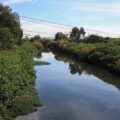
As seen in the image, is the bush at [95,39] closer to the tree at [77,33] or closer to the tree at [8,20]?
the tree at [77,33]

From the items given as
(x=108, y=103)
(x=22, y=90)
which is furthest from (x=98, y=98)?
(x=22, y=90)

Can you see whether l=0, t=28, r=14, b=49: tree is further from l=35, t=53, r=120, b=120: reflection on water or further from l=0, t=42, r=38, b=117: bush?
l=0, t=42, r=38, b=117: bush

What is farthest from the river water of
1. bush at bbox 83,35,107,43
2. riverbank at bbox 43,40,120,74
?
bush at bbox 83,35,107,43

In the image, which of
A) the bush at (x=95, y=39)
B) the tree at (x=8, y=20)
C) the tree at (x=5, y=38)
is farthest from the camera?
the bush at (x=95, y=39)

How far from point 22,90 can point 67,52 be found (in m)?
58.9

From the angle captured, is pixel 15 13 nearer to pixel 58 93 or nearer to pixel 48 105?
pixel 58 93

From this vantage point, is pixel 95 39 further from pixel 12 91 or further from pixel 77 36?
pixel 12 91

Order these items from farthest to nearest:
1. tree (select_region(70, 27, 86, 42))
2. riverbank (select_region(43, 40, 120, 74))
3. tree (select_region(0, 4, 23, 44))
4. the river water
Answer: tree (select_region(70, 27, 86, 42)) < tree (select_region(0, 4, 23, 44)) < riverbank (select_region(43, 40, 120, 74)) < the river water

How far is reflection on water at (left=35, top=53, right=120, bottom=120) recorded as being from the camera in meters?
23.8

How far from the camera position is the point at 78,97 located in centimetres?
→ 3002

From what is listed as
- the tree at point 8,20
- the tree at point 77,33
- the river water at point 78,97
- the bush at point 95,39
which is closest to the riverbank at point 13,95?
the river water at point 78,97

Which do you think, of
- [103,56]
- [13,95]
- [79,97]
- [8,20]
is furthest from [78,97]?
[8,20]

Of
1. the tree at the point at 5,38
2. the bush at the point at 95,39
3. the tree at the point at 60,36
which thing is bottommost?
the tree at the point at 60,36

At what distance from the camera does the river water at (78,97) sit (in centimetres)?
2358
